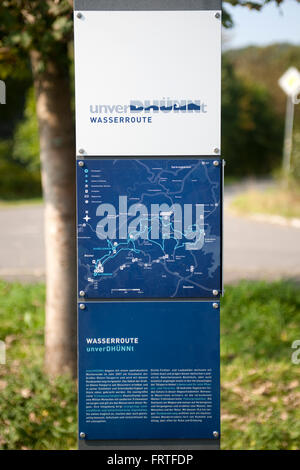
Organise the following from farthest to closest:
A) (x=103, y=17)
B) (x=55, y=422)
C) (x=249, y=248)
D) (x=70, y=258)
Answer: (x=249, y=248) < (x=70, y=258) < (x=55, y=422) < (x=103, y=17)

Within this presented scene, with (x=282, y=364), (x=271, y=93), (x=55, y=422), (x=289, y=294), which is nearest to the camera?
(x=55, y=422)

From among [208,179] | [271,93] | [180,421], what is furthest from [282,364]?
[271,93]

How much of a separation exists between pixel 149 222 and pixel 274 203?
14.4 metres

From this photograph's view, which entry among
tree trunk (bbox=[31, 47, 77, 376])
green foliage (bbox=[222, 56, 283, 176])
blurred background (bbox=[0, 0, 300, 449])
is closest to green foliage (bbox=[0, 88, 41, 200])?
blurred background (bbox=[0, 0, 300, 449])

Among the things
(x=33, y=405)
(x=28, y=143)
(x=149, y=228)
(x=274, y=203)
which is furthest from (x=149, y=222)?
(x=28, y=143)

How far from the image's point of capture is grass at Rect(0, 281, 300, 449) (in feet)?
11.6

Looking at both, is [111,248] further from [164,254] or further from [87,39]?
[87,39]

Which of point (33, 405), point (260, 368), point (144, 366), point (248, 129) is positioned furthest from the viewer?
point (248, 129)

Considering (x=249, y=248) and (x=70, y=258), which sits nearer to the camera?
(x=70, y=258)

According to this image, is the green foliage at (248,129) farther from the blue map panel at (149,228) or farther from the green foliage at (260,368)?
the blue map panel at (149,228)

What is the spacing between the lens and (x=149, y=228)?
2.62 metres

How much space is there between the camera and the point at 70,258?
4.07 meters

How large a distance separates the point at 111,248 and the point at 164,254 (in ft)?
0.80

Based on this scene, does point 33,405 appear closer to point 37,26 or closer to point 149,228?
point 149,228
